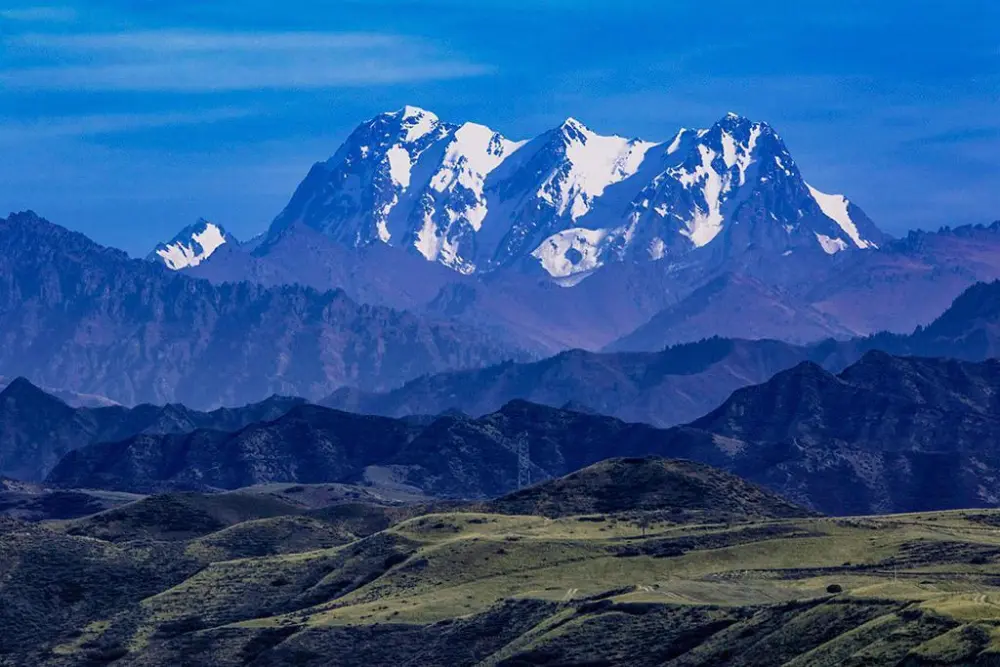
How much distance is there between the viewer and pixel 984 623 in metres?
200

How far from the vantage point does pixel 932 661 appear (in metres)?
196

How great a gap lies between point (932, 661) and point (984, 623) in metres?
6.48
